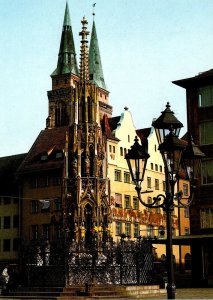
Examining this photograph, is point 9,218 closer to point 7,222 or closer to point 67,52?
point 7,222

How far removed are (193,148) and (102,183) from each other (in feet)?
113

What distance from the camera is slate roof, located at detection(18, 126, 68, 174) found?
64.8 m

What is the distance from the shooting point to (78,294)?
84.4 ft

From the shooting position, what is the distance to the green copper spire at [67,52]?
114 m

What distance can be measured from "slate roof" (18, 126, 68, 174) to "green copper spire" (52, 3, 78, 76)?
43601 mm

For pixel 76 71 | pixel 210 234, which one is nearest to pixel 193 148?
pixel 210 234

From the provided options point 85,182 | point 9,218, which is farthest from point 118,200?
point 85,182

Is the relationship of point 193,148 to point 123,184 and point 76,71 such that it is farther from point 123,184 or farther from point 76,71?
point 76,71

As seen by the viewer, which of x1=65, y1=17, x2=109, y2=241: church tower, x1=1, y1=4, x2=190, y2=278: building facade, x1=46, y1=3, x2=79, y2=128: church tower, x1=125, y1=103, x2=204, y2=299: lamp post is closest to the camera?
x1=125, y1=103, x2=204, y2=299: lamp post

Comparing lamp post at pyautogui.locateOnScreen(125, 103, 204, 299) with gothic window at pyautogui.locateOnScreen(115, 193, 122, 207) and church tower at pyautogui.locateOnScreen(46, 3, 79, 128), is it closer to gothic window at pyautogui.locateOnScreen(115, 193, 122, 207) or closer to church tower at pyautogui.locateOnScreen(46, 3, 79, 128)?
gothic window at pyautogui.locateOnScreen(115, 193, 122, 207)

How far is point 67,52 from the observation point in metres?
114

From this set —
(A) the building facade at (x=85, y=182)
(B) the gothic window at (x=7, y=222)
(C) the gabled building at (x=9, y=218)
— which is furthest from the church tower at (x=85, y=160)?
(B) the gothic window at (x=7, y=222)

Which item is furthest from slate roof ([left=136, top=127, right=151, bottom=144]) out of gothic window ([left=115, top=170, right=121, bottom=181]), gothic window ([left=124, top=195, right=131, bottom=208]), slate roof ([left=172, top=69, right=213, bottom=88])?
slate roof ([left=172, top=69, right=213, bottom=88])

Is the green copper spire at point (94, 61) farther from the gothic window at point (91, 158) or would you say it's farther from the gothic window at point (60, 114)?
the gothic window at point (91, 158)
